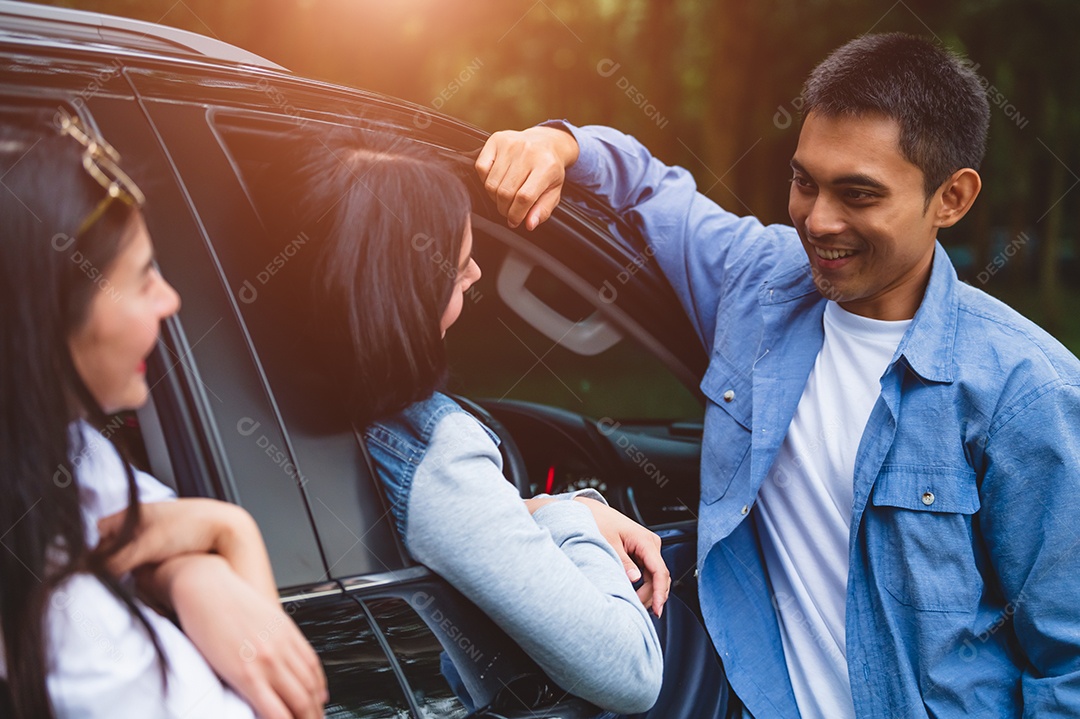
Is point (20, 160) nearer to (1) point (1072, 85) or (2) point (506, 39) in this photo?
(2) point (506, 39)

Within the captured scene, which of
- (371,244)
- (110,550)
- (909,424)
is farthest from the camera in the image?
(909,424)

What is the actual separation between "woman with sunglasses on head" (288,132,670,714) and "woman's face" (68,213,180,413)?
0.27m

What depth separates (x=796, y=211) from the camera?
1.91 m

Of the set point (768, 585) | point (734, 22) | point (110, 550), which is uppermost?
point (734, 22)

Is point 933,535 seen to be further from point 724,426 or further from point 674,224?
point 674,224

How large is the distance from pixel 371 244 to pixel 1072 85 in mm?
9743

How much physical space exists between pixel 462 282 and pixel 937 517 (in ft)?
3.27

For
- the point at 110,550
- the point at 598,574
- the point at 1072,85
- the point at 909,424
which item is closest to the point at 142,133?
the point at 110,550

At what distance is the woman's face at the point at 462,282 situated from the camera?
55.1 inches

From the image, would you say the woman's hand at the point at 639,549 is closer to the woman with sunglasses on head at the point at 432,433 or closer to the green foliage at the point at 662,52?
the woman with sunglasses on head at the point at 432,433

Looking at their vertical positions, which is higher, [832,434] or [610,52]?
[610,52]

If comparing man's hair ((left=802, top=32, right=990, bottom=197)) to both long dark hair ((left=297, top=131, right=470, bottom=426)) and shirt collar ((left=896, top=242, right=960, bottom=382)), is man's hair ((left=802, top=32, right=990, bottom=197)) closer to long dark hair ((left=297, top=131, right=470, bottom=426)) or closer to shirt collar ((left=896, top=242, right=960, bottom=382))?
shirt collar ((left=896, top=242, right=960, bottom=382))

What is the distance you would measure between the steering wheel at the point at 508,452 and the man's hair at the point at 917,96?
897mm

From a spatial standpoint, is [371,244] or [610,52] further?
[610,52]
